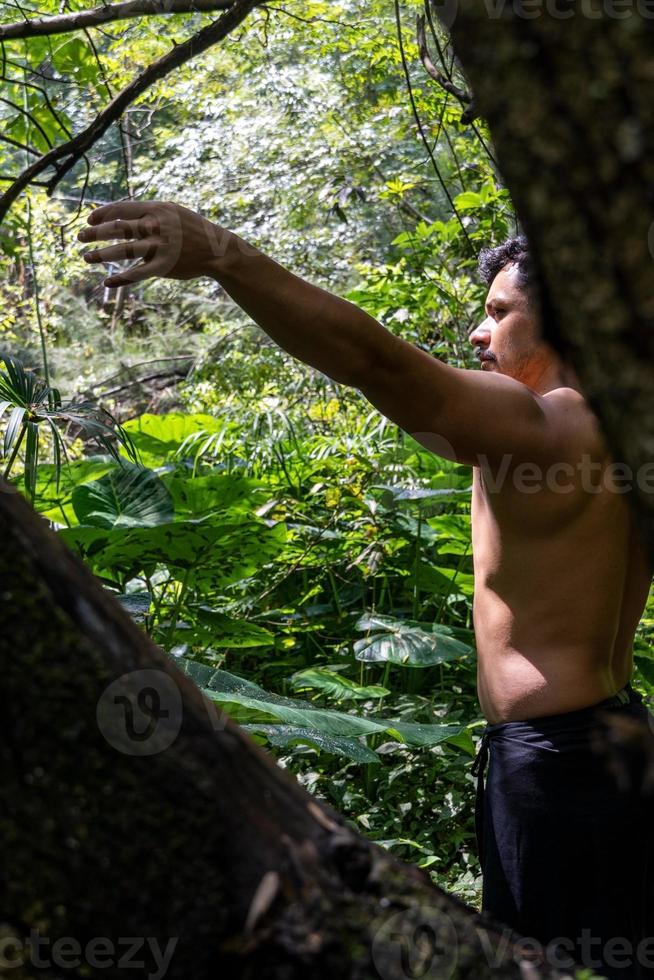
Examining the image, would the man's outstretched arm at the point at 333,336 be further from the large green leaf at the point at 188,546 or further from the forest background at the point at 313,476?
the large green leaf at the point at 188,546

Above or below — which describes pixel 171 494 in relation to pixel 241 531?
above

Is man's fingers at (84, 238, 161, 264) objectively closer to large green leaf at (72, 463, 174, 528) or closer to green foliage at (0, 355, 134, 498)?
green foliage at (0, 355, 134, 498)

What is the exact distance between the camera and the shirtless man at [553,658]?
175cm

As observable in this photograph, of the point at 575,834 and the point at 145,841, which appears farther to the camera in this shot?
the point at 575,834

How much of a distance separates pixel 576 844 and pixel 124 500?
6.80 feet

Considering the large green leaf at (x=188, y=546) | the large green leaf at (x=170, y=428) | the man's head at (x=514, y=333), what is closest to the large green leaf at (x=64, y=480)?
the large green leaf at (x=188, y=546)

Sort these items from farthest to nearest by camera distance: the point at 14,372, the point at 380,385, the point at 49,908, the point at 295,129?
the point at 295,129, the point at 14,372, the point at 380,385, the point at 49,908

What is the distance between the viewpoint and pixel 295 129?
8.44m

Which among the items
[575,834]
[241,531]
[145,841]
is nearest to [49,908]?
[145,841]

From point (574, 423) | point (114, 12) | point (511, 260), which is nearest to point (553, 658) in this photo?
point (574, 423)

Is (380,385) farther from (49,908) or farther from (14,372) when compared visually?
(14,372)

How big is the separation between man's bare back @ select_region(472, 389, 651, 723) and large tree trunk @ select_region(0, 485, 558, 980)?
3.76 ft

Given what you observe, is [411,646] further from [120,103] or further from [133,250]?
[133,250]

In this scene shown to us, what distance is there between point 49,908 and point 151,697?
0.16m
